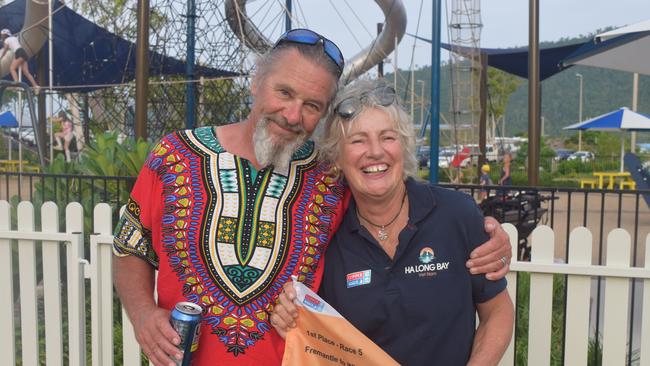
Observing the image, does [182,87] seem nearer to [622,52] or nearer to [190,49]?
[190,49]

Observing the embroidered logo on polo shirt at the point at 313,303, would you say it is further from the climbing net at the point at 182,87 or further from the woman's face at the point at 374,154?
the climbing net at the point at 182,87

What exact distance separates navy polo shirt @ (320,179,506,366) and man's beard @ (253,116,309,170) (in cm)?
30

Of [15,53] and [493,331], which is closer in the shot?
[493,331]

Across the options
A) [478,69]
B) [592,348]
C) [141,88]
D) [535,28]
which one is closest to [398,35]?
[478,69]

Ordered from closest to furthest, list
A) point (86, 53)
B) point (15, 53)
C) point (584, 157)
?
point (15, 53) < point (86, 53) < point (584, 157)

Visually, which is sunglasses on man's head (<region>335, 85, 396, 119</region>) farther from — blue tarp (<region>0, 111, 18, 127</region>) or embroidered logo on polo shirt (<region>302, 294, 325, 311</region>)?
blue tarp (<region>0, 111, 18, 127</region>)

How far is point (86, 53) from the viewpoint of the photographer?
14719 mm

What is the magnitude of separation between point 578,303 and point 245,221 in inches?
79.7

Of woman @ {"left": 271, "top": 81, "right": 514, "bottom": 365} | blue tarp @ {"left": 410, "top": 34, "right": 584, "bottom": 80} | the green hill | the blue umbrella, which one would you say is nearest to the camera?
woman @ {"left": 271, "top": 81, "right": 514, "bottom": 365}

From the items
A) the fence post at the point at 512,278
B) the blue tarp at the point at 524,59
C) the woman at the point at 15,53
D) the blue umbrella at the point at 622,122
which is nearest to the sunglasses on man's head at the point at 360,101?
the fence post at the point at 512,278

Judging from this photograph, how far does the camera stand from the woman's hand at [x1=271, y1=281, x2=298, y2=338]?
5.59 feet

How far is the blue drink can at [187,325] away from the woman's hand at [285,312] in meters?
0.21

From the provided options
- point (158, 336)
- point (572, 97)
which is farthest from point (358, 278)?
point (572, 97)

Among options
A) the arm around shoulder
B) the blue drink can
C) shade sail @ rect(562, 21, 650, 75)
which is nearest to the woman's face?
the arm around shoulder
